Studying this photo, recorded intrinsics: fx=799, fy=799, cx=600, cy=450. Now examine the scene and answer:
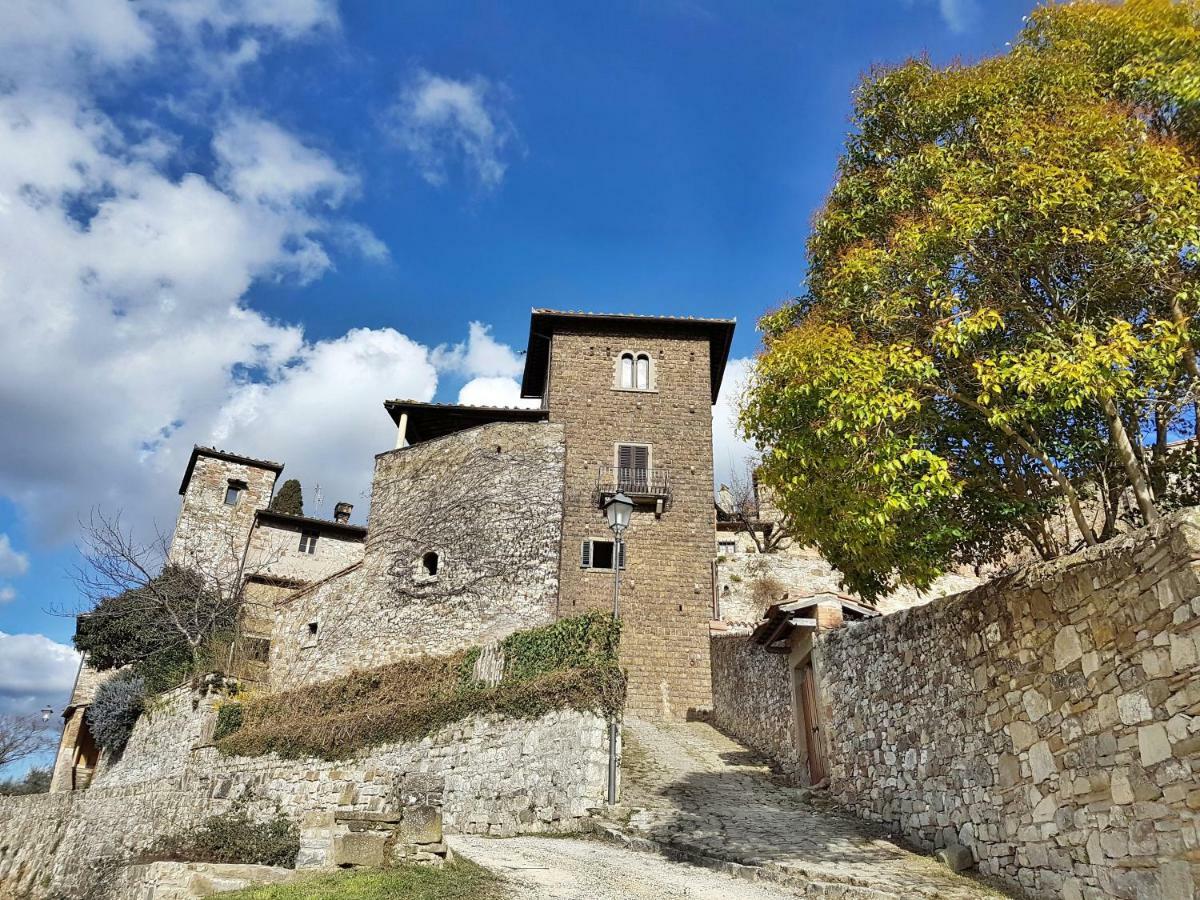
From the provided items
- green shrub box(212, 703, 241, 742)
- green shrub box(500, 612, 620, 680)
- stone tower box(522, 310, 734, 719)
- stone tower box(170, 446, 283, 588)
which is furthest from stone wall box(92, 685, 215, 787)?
green shrub box(500, 612, 620, 680)

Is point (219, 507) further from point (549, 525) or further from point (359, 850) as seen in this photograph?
point (359, 850)

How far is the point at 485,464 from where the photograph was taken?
A: 26484 mm

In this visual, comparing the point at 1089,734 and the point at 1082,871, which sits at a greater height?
the point at 1089,734

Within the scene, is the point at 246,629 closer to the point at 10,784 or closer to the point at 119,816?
the point at 119,816

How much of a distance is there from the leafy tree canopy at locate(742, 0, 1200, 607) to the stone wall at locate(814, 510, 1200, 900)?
1114mm

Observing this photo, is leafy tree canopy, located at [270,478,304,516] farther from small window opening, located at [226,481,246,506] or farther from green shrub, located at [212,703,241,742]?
green shrub, located at [212,703,241,742]

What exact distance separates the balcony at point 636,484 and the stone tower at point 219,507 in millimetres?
16260

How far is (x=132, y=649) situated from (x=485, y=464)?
1448 cm

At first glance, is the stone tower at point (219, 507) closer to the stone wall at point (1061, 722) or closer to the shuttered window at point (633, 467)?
the shuttered window at point (633, 467)

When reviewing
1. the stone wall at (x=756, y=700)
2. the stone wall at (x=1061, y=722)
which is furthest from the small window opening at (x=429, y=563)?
the stone wall at (x=1061, y=722)

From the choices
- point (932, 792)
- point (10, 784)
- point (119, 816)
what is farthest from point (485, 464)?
point (10, 784)

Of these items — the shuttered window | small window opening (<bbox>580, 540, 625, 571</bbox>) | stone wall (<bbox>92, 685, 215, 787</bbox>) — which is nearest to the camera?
stone wall (<bbox>92, 685, 215, 787</bbox>)

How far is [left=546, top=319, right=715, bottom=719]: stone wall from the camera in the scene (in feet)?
75.4

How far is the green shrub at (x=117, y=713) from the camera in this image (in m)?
25.4
